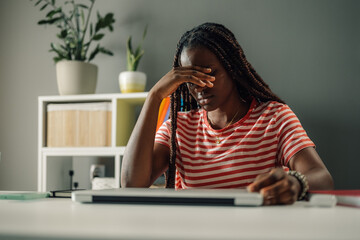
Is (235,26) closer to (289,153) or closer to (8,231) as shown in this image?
(289,153)

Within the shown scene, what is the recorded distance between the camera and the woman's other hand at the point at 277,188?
586 millimetres

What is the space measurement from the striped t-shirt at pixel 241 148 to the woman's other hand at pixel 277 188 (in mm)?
562

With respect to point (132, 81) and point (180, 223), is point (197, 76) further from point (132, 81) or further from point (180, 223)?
point (132, 81)

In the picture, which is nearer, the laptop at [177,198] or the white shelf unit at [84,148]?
the laptop at [177,198]

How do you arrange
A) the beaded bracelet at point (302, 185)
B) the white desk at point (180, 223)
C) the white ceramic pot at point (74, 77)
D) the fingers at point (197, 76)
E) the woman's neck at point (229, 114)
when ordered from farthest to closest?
the white ceramic pot at point (74, 77) → the woman's neck at point (229, 114) → the fingers at point (197, 76) → the beaded bracelet at point (302, 185) → the white desk at point (180, 223)

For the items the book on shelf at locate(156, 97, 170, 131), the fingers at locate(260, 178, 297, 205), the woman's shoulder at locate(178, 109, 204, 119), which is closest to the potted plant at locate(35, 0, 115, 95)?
the book on shelf at locate(156, 97, 170, 131)

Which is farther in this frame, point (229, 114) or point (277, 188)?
point (229, 114)

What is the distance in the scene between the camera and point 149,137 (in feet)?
4.27

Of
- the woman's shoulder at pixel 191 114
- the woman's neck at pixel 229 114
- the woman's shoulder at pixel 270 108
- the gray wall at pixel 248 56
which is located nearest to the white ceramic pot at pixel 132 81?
the gray wall at pixel 248 56

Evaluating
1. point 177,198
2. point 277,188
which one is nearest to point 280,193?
point 277,188

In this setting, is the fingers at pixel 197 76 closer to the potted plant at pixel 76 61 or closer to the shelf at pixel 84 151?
the shelf at pixel 84 151

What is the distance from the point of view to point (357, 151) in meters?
2.16

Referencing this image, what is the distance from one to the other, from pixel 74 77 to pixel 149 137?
1212 millimetres

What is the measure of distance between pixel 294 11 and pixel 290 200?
1.98 m
